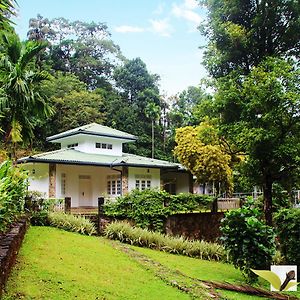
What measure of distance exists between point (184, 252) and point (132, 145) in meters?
29.7

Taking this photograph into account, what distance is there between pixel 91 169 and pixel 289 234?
17.8 m

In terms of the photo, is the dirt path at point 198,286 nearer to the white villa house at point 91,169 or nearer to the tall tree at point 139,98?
the white villa house at point 91,169

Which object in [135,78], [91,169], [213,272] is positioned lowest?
[213,272]

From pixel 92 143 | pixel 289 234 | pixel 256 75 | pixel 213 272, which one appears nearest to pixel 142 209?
pixel 256 75

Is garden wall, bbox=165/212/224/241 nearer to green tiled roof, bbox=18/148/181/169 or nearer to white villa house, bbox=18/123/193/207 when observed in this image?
white villa house, bbox=18/123/193/207

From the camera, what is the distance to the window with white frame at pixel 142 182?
83.1 feet

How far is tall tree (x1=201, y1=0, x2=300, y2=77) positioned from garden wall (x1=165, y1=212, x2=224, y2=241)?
268 inches

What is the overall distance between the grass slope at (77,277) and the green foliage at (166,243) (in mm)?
3410

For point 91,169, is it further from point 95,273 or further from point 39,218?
point 95,273

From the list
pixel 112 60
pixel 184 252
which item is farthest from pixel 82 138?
pixel 112 60

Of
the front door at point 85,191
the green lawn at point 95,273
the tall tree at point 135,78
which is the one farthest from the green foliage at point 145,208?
the tall tree at point 135,78

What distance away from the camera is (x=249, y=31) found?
16.4m

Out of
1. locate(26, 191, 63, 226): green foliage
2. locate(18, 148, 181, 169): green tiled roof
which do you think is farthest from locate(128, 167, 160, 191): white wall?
locate(26, 191, 63, 226): green foliage

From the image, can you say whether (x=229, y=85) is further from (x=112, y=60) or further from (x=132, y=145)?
(x=112, y=60)
